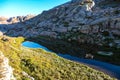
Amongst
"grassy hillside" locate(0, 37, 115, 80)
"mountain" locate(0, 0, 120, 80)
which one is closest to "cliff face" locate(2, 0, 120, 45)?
"mountain" locate(0, 0, 120, 80)

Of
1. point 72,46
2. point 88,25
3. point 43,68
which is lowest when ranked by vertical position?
point 72,46

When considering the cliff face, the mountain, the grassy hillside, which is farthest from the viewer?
the cliff face

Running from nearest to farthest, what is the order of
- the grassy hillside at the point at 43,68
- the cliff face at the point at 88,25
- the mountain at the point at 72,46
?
the grassy hillside at the point at 43,68, the mountain at the point at 72,46, the cliff face at the point at 88,25

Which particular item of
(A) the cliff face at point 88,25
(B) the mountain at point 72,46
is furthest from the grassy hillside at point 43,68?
(A) the cliff face at point 88,25

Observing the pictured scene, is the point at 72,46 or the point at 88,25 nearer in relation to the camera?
the point at 72,46

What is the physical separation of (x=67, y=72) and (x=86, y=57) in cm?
3211

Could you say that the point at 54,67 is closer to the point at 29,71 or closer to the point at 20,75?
the point at 29,71

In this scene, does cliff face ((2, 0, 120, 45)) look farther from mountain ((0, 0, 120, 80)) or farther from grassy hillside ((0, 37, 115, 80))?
grassy hillside ((0, 37, 115, 80))

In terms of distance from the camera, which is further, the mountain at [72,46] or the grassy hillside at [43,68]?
the mountain at [72,46]

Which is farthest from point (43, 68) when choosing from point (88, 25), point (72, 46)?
point (88, 25)

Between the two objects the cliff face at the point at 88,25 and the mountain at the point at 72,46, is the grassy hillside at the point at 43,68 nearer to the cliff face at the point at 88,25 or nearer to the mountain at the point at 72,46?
the mountain at the point at 72,46

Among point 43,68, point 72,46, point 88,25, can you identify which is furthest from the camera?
point 88,25

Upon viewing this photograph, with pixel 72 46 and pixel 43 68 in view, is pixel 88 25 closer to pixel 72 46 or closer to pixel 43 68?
pixel 72 46

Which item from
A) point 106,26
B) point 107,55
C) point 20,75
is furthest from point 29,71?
point 106,26
